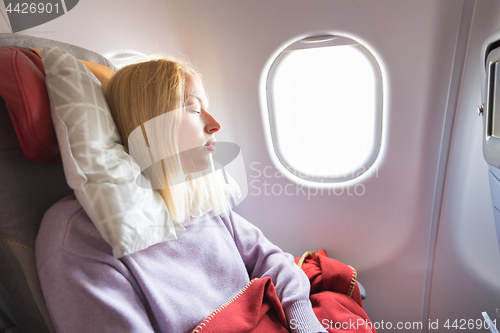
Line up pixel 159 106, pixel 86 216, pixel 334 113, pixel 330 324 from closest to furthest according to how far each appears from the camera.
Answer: pixel 86 216 → pixel 159 106 → pixel 330 324 → pixel 334 113

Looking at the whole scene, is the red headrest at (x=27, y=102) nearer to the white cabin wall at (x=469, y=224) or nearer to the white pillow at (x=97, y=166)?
the white pillow at (x=97, y=166)

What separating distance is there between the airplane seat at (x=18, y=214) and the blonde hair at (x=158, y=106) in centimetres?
23

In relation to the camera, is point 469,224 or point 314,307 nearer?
point 314,307

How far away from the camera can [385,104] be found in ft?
4.47

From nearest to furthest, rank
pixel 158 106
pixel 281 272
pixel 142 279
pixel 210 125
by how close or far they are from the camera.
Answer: pixel 142 279
pixel 158 106
pixel 210 125
pixel 281 272

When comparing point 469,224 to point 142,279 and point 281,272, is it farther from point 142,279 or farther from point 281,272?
point 142,279

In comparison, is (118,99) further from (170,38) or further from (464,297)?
(464,297)

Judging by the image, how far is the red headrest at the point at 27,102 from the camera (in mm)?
725

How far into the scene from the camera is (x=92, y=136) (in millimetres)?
784

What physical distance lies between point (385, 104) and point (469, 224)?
0.68 m

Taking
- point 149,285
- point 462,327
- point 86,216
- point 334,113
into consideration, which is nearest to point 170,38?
point 334,113

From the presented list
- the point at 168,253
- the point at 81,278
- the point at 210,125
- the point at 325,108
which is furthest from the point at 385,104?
the point at 81,278

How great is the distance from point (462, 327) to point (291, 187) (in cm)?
112

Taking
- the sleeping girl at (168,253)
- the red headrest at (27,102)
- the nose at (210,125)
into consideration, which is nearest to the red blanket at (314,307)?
the sleeping girl at (168,253)
